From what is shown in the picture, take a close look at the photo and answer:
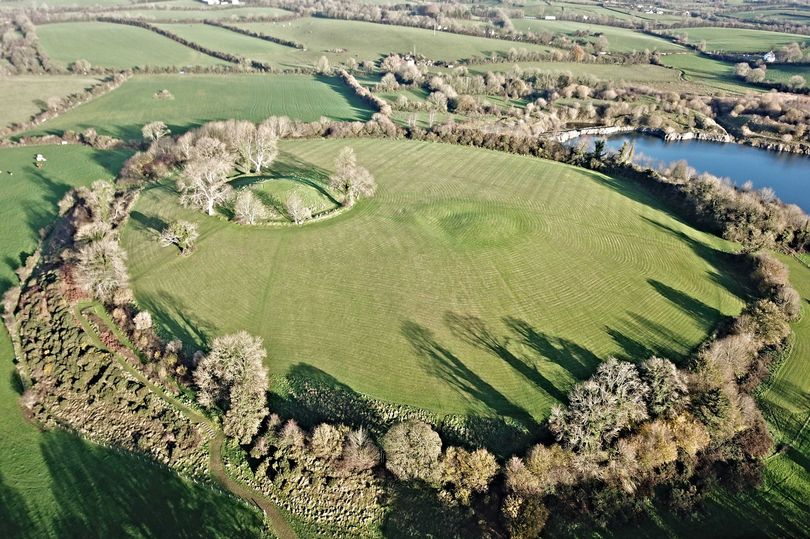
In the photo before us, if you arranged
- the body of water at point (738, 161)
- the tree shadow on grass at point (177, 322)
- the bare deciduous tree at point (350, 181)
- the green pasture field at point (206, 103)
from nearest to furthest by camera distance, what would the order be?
the tree shadow on grass at point (177, 322)
the bare deciduous tree at point (350, 181)
the body of water at point (738, 161)
the green pasture field at point (206, 103)

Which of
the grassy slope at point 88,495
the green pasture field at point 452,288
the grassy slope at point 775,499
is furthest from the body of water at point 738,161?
the grassy slope at point 88,495

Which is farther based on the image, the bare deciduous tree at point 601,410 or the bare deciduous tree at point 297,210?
the bare deciduous tree at point 297,210

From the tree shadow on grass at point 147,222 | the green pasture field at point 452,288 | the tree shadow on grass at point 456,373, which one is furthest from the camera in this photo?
the tree shadow on grass at point 147,222

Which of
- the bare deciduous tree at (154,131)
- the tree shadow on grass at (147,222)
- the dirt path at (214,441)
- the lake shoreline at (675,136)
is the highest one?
the lake shoreline at (675,136)

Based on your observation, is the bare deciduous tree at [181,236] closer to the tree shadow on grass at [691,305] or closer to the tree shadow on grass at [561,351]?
the tree shadow on grass at [561,351]

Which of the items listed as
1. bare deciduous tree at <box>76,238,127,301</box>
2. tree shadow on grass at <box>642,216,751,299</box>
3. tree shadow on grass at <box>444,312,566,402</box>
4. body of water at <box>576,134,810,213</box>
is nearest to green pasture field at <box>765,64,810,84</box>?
body of water at <box>576,134,810,213</box>

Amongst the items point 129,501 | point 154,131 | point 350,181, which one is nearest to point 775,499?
point 129,501

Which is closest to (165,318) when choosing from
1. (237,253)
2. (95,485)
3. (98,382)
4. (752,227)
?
(98,382)
